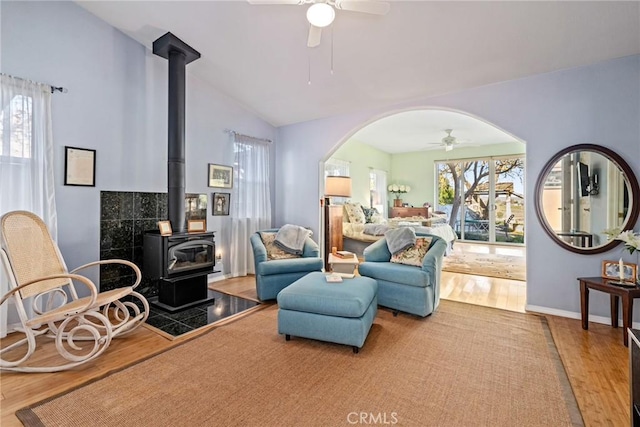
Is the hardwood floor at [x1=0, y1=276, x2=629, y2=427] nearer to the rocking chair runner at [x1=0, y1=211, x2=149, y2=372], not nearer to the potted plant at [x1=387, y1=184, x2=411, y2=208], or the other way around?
the rocking chair runner at [x1=0, y1=211, x2=149, y2=372]

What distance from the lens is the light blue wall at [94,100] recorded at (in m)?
2.72

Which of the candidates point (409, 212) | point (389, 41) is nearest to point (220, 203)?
point (389, 41)

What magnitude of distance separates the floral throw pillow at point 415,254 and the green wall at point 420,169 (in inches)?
230

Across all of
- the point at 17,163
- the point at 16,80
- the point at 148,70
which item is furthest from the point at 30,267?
the point at 148,70

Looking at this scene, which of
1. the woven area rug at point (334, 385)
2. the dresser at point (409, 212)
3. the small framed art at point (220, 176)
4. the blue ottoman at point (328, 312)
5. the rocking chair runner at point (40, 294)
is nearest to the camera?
the woven area rug at point (334, 385)

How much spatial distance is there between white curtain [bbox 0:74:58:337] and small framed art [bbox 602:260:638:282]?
529cm

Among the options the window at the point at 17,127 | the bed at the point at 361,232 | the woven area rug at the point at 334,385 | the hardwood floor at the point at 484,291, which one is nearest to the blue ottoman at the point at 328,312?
the woven area rug at the point at 334,385

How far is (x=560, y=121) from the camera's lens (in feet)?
9.79

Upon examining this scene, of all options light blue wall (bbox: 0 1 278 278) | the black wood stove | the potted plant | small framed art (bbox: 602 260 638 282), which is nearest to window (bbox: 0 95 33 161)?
light blue wall (bbox: 0 1 278 278)

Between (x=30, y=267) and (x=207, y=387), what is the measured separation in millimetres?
1846

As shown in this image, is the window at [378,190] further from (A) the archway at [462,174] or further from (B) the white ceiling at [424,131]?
(B) the white ceiling at [424,131]

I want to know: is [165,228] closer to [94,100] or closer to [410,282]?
[94,100]

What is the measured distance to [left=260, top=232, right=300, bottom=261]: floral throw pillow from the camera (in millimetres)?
3707

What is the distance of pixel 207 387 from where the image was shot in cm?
179
